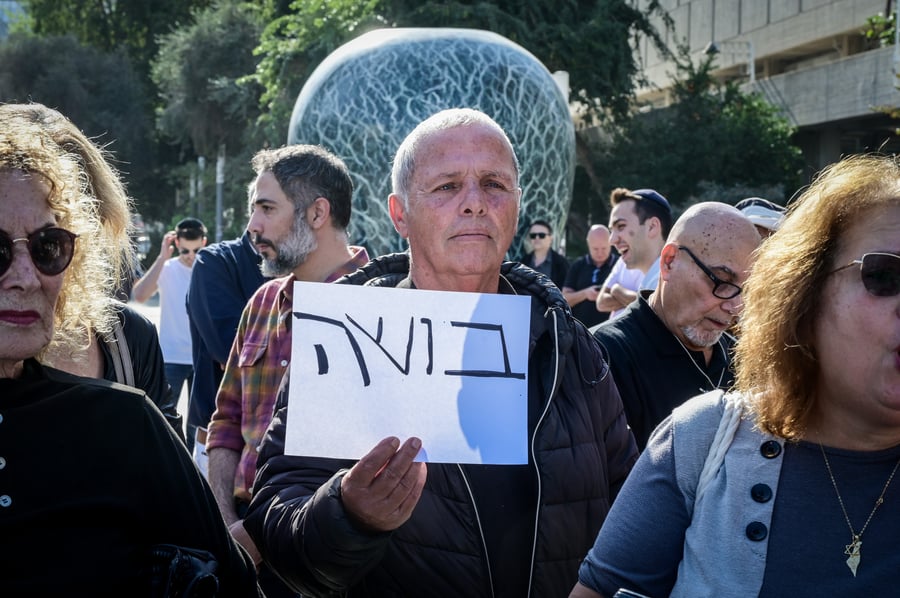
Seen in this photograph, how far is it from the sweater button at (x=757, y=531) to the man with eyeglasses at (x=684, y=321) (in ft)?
5.08

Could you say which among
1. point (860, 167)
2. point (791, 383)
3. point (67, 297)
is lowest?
point (791, 383)

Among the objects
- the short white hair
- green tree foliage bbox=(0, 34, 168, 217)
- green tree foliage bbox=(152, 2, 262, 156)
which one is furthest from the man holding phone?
green tree foliage bbox=(0, 34, 168, 217)

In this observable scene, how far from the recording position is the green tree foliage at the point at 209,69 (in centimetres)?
2992

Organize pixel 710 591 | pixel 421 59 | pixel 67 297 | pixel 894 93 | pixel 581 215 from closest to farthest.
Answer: pixel 710 591 < pixel 67 297 < pixel 421 59 < pixel 894 93 < pixel 581 215

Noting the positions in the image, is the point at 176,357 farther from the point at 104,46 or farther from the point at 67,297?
the point at 104,46

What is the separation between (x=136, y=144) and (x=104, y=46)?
24.1 ft

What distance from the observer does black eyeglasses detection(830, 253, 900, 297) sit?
181 centimetres

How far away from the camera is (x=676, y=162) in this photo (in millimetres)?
22781

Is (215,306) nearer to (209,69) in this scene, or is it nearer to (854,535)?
(854,535)

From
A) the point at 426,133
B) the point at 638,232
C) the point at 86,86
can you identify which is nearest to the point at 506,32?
the point at 638,232

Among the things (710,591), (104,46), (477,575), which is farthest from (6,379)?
(104,46)

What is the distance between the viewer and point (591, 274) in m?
8.67

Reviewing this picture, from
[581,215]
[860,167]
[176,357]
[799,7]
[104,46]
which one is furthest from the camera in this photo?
[104,46]

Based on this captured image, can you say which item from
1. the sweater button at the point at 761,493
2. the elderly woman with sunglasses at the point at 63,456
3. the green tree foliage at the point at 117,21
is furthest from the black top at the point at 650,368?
the green tree foliage at the point at 117,21
